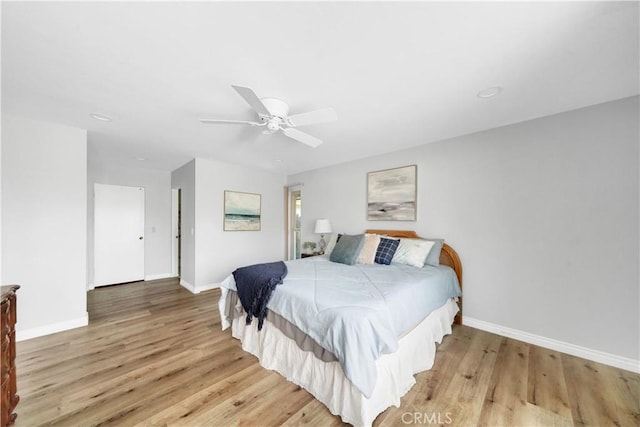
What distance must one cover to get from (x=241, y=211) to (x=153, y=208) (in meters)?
1.99

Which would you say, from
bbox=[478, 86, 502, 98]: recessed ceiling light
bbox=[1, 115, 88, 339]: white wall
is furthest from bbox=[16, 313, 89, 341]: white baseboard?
bbox=[478, 86, 502, 98]: recessed ceiling light

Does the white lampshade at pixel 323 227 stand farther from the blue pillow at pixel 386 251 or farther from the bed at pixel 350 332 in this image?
the bed at pixel 350 332

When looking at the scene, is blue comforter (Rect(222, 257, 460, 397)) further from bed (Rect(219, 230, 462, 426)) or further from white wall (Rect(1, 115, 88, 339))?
white wall (Rect(1, 115, 88, 339))

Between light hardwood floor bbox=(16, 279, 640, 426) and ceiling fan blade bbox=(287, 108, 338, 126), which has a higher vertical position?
ceiling fan blade bbox=(287, 108, 338, 126)

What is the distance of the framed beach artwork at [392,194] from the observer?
3391 mm

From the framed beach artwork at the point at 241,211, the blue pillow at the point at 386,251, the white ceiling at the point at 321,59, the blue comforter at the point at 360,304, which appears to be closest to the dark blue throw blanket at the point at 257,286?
the blue comforter at the point at 360,304

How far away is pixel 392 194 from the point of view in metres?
3.59

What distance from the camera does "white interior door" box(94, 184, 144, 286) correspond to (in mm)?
4348

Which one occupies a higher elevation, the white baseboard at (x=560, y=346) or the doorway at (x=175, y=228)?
the doorway at (x=175, y=228)

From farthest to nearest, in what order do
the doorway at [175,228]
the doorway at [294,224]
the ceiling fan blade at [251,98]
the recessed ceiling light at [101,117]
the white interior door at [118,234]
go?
1. the doorway at [294,224]
2. the doorway at [175,228]
3. the white interior door at [118,234]
4. the recessed ceiling light at [101,117]
5. the ceiling fan blade at [251,98]

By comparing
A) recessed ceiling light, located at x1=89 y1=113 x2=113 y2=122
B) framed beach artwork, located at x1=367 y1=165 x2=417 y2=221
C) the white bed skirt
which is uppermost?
recessed ceiling light, located at x1=89 y1=113 x2=113 y2=122

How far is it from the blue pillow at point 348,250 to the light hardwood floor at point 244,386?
4.35 ft

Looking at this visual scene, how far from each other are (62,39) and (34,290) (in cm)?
268

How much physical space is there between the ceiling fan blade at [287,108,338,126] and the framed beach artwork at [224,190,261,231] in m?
2.85
